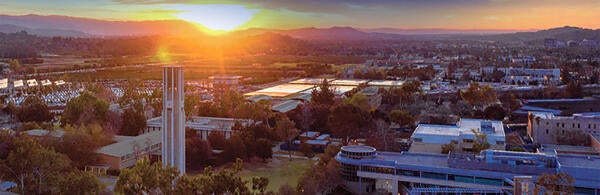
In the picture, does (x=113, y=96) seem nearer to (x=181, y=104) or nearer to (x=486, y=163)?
(x=181, y=104)

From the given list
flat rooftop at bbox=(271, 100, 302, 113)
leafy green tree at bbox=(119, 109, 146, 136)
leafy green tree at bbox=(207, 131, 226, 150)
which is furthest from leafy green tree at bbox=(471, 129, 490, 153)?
leafy green tree at bbox=(119, 109, 146, 136)

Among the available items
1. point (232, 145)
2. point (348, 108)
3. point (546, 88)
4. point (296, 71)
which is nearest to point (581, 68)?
point (546, 88)

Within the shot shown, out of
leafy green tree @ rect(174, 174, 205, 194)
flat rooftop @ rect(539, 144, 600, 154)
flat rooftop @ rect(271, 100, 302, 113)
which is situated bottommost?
flat rooftop @ rect(271, 100, 302, 113)

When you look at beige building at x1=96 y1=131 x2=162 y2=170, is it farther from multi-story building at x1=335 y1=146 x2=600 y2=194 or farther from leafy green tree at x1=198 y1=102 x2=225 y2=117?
multi-story building at x1=335 y1=146 x2=600 y2=194

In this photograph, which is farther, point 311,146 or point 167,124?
point 311,146

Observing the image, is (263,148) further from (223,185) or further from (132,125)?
(223,185)

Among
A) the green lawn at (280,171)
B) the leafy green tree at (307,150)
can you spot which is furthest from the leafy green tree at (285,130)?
the green lawn at (280,171)

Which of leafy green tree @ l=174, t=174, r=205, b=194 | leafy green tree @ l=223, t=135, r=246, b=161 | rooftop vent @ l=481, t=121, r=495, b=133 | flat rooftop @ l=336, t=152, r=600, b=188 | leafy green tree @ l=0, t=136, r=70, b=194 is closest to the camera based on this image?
leafy green tree @ l=174, t=174, r=205, b=194
